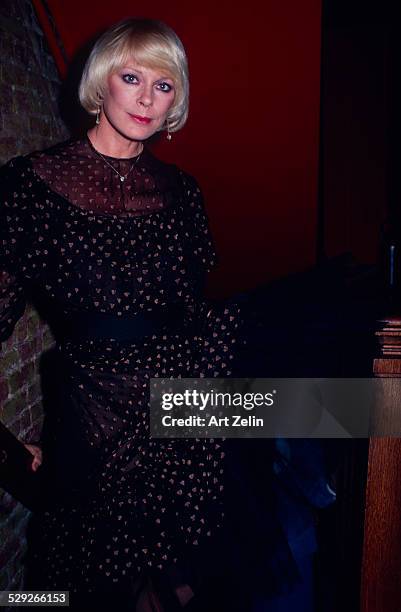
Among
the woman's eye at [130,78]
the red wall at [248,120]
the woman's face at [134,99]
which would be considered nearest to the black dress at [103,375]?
the woman's face at [134,99]

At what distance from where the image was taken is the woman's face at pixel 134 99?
1626 millimetres

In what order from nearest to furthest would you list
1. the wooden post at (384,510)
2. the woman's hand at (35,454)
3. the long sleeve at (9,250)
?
the wooden post at (384,510), the long sleeve at (9,250), the woman's hand at (35,454)

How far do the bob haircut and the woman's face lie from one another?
19 millimetres

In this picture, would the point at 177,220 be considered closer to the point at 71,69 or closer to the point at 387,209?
the point at 71,69

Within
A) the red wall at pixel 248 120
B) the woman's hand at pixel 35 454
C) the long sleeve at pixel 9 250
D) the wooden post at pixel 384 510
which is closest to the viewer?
the wooden post at pixel 384 510

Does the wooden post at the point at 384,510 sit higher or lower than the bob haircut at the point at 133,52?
lower

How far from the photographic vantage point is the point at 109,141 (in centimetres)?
169

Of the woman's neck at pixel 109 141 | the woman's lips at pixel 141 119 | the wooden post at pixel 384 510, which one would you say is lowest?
the wooden post at pixel 384 510

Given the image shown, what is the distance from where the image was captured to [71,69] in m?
2.15

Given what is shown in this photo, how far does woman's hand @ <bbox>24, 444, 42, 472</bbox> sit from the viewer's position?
5.26 ft

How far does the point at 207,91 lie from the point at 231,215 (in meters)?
0.57

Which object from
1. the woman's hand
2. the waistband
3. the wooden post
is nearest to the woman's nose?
the waistband

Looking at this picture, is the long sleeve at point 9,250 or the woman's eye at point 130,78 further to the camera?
the woman's eye at point 130,78

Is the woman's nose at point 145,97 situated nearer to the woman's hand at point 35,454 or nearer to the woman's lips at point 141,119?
the woman's lips at point 141,119
